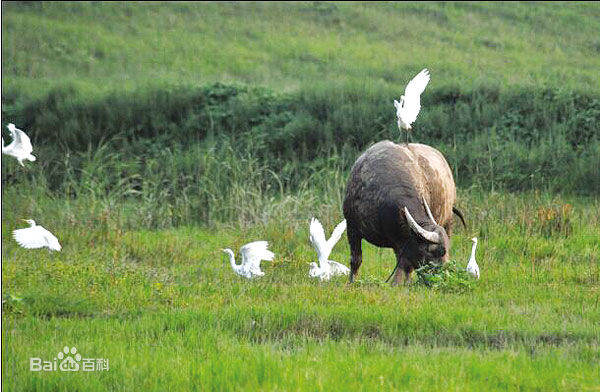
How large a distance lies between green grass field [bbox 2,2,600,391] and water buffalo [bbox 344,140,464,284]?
385 millimetres

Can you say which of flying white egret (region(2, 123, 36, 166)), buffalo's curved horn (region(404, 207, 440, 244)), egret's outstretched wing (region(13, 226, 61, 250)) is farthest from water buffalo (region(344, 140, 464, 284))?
flying white egret (region(2, 123, 36, 166))

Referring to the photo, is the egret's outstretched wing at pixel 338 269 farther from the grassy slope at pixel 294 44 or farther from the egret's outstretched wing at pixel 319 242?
the grassy slope at pixel 294 44

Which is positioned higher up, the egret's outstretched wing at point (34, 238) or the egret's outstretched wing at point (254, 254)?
the egret's outstretched wing at point (34, 238)

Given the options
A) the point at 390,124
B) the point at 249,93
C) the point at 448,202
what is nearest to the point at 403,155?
the point at 448,202

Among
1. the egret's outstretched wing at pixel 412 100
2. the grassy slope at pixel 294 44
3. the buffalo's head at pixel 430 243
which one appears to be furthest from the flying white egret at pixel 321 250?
the grassy slope at pixel 294 44

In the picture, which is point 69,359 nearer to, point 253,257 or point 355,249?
point 253,257

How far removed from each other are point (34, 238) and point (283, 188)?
7.91 metres

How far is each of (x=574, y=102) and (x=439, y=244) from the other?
11318mm

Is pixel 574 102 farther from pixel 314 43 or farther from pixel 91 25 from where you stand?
pixel 91 25

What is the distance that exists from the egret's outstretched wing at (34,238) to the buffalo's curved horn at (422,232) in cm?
434

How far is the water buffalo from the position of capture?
8.81 metres

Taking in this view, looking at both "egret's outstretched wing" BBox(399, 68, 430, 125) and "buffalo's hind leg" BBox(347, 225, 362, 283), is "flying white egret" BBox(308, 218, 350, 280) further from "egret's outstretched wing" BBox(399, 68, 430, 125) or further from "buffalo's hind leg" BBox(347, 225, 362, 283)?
"egret's outstretched wing" BBox(399, 68, 430, 125)

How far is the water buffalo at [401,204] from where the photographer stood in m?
8.81

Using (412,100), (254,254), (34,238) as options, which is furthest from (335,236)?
(34,238)
